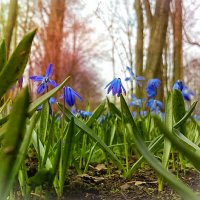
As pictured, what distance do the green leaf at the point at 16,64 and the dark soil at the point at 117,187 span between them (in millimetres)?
369

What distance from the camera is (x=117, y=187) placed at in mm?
1076

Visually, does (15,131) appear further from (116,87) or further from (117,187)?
(116,87)

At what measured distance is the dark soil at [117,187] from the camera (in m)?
1.00

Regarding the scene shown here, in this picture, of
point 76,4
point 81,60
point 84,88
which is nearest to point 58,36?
point 76,4

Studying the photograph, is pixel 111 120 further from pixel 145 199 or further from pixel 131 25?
pixel 131 25

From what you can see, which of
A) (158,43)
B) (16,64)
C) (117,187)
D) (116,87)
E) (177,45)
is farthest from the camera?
(177,45)

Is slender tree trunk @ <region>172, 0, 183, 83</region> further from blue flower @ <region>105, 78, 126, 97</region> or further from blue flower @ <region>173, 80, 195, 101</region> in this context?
blue flower @ <region>105, 78, 126, 97</region>

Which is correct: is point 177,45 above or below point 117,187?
above

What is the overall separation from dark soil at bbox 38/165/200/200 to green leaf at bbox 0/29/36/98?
14.5 inches

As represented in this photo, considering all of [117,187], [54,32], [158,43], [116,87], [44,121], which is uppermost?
[54,32]

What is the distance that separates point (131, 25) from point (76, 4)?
4.30 m

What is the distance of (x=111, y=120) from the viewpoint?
6.08ft

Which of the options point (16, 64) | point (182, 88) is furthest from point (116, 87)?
point (16, 64)

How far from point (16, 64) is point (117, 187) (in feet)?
1.86
